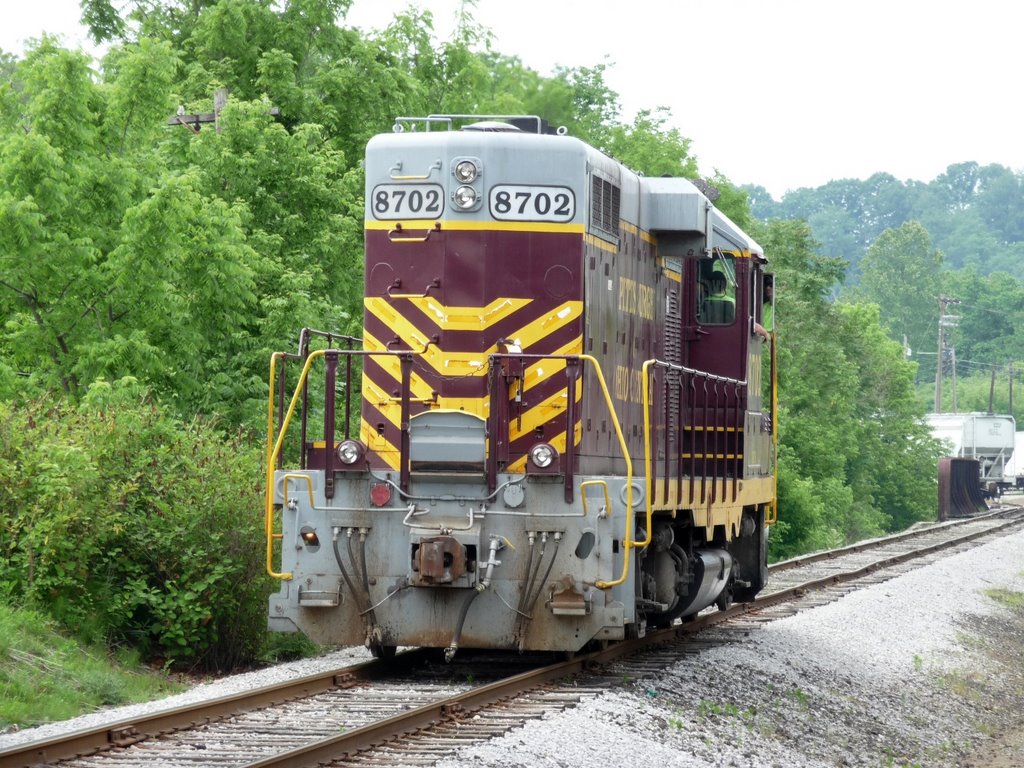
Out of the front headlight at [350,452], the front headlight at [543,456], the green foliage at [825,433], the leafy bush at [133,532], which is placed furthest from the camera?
the green foliage at [825,433]

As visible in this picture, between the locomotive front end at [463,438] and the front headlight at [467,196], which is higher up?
the front headlight at [467,196]

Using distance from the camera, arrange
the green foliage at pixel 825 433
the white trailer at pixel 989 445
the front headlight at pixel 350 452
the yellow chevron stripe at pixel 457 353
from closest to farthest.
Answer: the front headlight at pixel 350 452, the yellow chevron stripe at pixel 457 353, the green foliage at pixel 825 433, the white trailer at pixel 989 445

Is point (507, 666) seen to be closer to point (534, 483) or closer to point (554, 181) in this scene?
point (534, 483)

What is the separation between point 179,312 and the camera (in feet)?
50.5

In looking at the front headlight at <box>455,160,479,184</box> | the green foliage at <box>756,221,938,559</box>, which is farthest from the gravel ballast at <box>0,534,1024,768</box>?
the green foliage at <box>756,221,938,559</box>

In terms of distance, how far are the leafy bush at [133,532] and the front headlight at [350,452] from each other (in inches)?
86.9

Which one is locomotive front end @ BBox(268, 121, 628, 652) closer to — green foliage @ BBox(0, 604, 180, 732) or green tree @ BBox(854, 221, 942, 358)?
green foliage @ BBox(0, 604, 180, 732)

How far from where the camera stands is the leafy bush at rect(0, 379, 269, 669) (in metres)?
11.0

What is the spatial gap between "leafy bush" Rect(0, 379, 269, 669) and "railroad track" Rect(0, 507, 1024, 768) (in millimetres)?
1777

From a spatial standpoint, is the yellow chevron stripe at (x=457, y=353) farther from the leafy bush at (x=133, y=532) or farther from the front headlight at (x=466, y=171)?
Result: the leafy bush at (x=133, y=532)

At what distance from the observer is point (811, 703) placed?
36.4 feet

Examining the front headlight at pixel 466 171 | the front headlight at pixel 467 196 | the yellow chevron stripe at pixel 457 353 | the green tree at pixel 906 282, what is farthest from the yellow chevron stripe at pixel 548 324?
the green tree at pixel 906 282

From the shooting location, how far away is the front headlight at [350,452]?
9828 millimetres

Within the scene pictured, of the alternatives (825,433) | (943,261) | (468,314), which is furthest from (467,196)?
(943,261)
